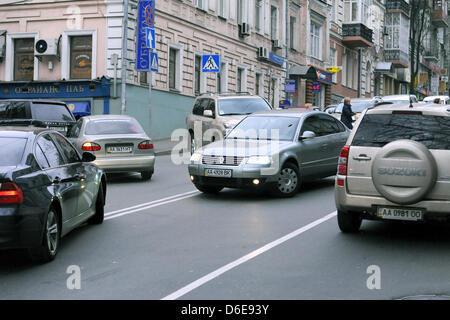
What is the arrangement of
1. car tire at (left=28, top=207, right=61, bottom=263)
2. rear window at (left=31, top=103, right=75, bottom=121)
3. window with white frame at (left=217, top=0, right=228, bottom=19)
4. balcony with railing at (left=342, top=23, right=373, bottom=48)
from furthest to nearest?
balcony with railing at (left=342, top=23, right=373, bottom=48) < window with white frame at (left=217, top=0, right=228, bottom=19) < rear window at (left=31, top=103, right=75, bottom=121) < car tire at (left=28, top=207, right=61, bottom=263)

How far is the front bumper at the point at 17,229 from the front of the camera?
6688 millimetres

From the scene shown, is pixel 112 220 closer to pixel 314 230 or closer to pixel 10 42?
pixel 314 230

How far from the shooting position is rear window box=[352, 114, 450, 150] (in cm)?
798

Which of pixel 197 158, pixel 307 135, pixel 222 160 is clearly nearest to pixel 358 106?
pixel 307 135

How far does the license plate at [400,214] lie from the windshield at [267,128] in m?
4.92

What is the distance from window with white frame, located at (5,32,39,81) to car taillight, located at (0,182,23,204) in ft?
72.7

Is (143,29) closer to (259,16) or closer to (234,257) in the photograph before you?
(259,16)

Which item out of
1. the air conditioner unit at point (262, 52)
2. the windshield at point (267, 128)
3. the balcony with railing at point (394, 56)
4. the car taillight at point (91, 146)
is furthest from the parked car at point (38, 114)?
the balcony with railing at point (394, 56)

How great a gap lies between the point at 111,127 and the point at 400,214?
8707mm

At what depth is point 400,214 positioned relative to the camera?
8000 mm

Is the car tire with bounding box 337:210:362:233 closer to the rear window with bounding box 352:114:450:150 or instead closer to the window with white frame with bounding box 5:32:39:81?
the rear window with bounding box 352:114:450:150

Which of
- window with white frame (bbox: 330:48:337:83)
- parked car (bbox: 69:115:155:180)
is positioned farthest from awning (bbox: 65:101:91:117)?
window with white frame (bbox: 330:48:337:83)

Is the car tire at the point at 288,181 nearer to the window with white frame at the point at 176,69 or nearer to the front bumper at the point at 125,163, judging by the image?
the front bumper at the point at 125,163
